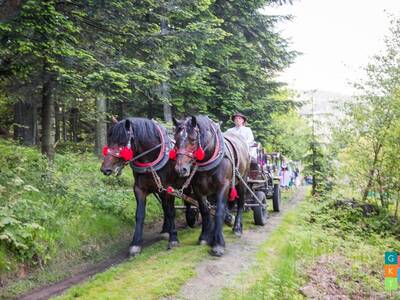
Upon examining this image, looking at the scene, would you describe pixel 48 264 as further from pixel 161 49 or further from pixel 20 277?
pixel 161 49

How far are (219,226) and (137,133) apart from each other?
203 centimetres

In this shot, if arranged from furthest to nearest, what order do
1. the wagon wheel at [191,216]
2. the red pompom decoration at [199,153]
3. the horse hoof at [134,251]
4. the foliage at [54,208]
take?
1. the wagon wheel at [191,216]
2. the horse hoof at [134,251]
3. the red pompom decoration at [199,153]
4. the foliage at [54,208]

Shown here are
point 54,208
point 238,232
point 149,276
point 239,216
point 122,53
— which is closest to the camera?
point 149,276

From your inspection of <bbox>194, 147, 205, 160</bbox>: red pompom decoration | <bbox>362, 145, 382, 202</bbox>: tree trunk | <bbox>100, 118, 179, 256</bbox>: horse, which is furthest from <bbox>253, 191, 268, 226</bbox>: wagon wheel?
<bbox>362, 145, 382, 202</bbox>: tree trunk

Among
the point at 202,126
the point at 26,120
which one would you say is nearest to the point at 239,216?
the point at 202,126

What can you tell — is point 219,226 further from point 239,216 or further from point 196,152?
point 239,216

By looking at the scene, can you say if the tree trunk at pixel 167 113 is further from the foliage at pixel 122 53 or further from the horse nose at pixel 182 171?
the horse nose at pixel 182 171

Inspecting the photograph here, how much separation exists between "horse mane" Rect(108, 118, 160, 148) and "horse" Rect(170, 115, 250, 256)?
1.49ft

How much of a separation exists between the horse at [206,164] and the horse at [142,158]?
1.00 ft

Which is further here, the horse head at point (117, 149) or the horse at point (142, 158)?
the horse at point (142, 158)

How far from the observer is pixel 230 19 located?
46.3ft

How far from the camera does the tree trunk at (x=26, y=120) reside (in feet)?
41.9

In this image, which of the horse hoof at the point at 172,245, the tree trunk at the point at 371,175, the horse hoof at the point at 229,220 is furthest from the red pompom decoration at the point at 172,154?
the tree trunk at the point at 371,175

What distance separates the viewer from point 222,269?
5.41 m
